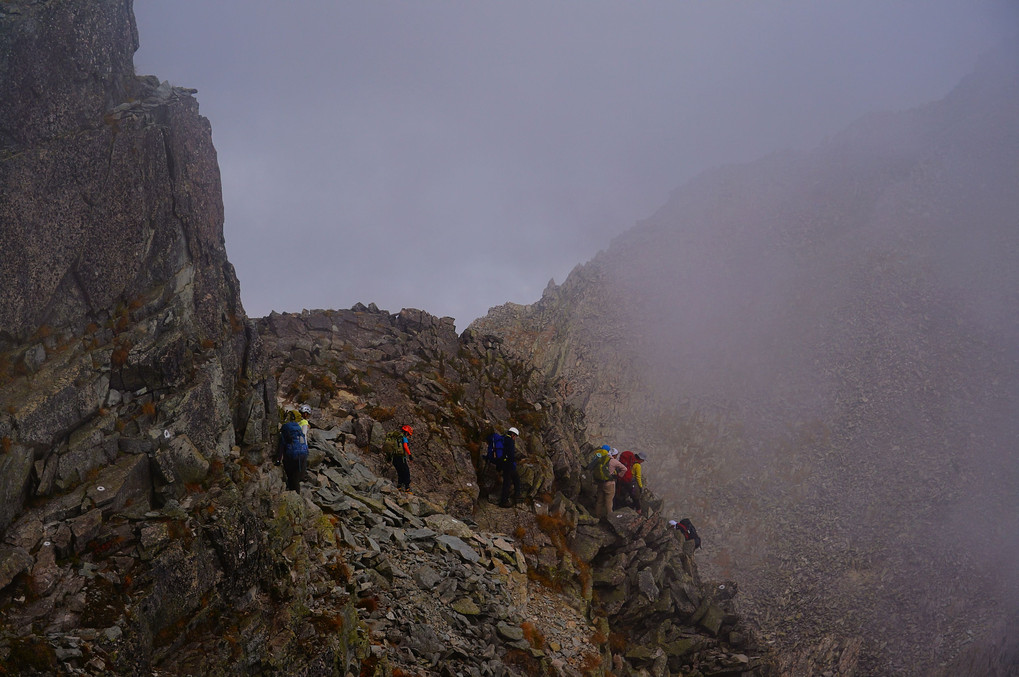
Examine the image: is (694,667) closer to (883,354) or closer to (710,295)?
(883,354)

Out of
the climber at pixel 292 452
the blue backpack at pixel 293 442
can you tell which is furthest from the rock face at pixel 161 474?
the blue backpack at pixel 293 442

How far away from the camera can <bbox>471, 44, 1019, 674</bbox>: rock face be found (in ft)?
196

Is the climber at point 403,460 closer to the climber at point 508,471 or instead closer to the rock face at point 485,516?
the rock face at point 485,516

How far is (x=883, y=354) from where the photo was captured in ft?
284

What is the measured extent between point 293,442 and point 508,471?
1049 centimetres

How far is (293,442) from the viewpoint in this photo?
15594 millimetres

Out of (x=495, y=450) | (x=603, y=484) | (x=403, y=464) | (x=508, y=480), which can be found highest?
(x=603, y=484)

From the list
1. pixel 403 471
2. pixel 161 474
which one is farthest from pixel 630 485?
pixel 161 474

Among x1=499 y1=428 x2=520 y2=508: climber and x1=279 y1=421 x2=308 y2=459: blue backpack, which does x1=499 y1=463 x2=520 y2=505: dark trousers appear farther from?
x1=279 y1=421 x2=308 y2=459: blue backpack

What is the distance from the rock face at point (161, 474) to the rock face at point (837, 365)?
4501 cm

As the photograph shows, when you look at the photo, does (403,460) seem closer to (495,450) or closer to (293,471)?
(495,450)

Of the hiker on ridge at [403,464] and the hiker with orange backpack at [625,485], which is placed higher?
the hiker with orange backpack at [625,485]

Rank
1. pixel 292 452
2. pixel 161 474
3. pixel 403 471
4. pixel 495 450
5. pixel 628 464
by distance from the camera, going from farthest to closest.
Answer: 1. pixel 628 464
2. pixel 495 450
3. pixel 403 471
4. pixel 292 452
5. pixel 161 474

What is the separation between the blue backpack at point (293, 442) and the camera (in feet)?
51.0
